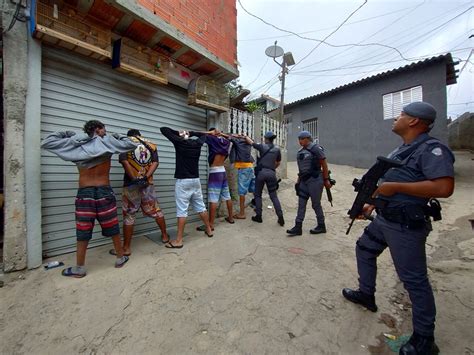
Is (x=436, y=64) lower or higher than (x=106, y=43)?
higher

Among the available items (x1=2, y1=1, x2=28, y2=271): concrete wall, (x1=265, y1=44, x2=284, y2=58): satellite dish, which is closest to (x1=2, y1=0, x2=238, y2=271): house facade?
(x1=2, y1=1, x2=28, y2=271): concrete wall

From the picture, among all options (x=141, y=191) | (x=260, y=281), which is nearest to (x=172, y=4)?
(x=141, y=191)

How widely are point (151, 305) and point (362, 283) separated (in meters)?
1.99

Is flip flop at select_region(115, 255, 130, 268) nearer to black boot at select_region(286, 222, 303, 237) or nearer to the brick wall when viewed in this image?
black boot at select_region(286, 222, 303, 237)

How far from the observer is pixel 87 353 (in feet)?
5.76

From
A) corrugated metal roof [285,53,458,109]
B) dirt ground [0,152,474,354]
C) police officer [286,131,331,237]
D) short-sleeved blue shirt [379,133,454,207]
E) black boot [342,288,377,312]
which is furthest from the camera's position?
corrugated metal roof [285,53,458,109]

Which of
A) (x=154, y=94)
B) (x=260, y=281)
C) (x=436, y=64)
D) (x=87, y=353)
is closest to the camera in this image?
(x=87, y=353)

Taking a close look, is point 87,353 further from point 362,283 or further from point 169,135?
point 169,135

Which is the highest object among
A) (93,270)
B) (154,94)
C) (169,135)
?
(154,94)

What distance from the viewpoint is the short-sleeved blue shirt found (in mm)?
1662

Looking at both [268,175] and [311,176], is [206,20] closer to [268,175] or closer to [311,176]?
[268,175]

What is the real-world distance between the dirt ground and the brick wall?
3834 millimetres

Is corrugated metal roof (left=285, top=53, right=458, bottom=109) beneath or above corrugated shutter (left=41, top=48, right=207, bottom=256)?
above

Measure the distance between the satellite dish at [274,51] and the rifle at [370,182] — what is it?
29.8 feet
